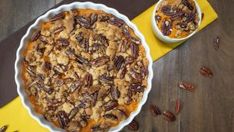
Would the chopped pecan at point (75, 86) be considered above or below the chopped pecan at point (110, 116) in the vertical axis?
above

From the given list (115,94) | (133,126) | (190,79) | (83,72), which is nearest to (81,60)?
(83,72)

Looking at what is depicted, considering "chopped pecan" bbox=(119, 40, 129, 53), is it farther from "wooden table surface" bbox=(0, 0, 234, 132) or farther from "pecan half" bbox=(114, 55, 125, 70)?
"wooden table surface" bbox=(0, 0, 234, 132)

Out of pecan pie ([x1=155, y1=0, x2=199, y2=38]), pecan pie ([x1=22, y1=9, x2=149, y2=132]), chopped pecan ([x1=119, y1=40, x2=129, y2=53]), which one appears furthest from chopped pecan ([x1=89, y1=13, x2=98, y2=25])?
pecan pie ([x1=155, y1=0, x2=199, y2=38])

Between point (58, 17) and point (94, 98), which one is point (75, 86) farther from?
point (58, 17)

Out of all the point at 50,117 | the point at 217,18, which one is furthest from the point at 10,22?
the point at 217,18

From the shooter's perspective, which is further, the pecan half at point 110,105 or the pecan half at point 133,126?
the pecan half at point 133,126

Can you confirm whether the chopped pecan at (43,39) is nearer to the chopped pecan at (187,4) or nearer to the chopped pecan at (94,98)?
the chopped pecan at (94,98)

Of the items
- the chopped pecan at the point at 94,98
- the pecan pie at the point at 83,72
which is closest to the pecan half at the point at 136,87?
the pecan pie at the point at 83,72
